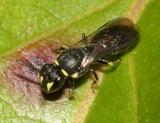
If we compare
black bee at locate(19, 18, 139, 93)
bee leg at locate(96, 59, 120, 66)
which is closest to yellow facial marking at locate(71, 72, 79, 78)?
black bee at locate(19, 18, 139, 93)

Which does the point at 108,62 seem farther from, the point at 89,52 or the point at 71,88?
the point at 71,88

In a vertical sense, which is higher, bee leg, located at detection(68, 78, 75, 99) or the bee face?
the bee face

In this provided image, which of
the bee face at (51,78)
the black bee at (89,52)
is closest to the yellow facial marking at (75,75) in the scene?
the black bee at (89,52)

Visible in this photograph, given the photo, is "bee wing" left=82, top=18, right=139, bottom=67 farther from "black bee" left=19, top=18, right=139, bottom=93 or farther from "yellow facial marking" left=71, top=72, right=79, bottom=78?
"yellow facial marking" left=71, top=72, right=79, bottom=78

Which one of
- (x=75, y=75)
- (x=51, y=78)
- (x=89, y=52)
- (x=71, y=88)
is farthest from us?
(x=89, y=52)

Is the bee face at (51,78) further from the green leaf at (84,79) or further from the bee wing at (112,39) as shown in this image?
the bee wing at (112,39)

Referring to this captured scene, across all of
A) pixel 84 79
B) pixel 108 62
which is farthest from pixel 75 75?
pixel 108 62
